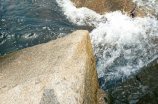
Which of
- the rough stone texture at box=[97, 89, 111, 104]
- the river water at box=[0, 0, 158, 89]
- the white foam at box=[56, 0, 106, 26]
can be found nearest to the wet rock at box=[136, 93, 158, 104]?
the rough stone texture at box=[97, 89, 111, 104]

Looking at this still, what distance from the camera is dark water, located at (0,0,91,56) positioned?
6027 millimetres

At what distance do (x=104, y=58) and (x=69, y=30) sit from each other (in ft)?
6.99

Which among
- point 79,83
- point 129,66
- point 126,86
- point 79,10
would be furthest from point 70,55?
point 79,10

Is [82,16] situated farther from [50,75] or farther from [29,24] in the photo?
[50,75]

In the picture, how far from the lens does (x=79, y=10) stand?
8.05 m

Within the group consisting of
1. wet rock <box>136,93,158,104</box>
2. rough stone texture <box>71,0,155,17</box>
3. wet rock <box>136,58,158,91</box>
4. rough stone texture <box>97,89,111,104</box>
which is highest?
rough stone texture <box>71,0,155,17</box>

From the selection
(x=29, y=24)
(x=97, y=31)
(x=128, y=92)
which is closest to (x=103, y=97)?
(x=128, y=92)

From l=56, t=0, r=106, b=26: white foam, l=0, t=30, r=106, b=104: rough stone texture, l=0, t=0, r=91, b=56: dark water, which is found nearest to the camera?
l=0, t=30, r=106, b=104: rough stone texture

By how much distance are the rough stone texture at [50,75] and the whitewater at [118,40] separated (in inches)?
62.7

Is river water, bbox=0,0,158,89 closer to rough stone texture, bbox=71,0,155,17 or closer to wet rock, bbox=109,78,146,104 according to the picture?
rough stone texture, bbox=71,0,155,17

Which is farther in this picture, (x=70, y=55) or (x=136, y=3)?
(x=136, y=3)

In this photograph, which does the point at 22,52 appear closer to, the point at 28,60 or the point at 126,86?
the point at 28,60

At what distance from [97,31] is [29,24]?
302 cm

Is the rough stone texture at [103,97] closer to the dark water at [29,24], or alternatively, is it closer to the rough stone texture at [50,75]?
the rough stone texture at [50,75]
